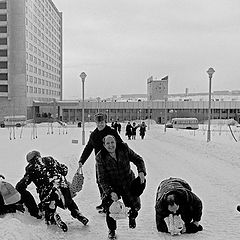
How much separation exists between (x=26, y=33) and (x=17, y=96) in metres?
14.7

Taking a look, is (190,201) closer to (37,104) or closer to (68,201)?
(68,201)

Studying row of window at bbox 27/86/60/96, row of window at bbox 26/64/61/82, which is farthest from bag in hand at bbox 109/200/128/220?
row of window at bbox 26/64/61/82

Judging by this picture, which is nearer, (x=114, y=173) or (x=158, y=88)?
(x=114, y=173)

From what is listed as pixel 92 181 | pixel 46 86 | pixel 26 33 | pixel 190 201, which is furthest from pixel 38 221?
pixel 46 86

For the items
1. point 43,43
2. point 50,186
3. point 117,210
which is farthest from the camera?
point 43,43

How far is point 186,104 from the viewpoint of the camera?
86.8m

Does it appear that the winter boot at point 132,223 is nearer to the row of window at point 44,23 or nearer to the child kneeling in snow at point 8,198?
the child kneeling in snow at point 8,198

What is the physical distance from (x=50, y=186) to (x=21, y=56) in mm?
74064

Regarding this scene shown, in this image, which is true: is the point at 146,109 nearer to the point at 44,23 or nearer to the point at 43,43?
the point at 43,43

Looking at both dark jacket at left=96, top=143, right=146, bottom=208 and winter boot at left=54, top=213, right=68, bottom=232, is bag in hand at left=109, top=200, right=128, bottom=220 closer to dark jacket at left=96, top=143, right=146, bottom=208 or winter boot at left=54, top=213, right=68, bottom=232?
dark jacket at left=96, top=143, right=146, bottom=208

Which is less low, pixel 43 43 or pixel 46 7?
pixel 46 7

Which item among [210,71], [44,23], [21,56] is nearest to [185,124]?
[21,56]

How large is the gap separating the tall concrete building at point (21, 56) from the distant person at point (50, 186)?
7176 cm

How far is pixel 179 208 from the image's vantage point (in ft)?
16.9
